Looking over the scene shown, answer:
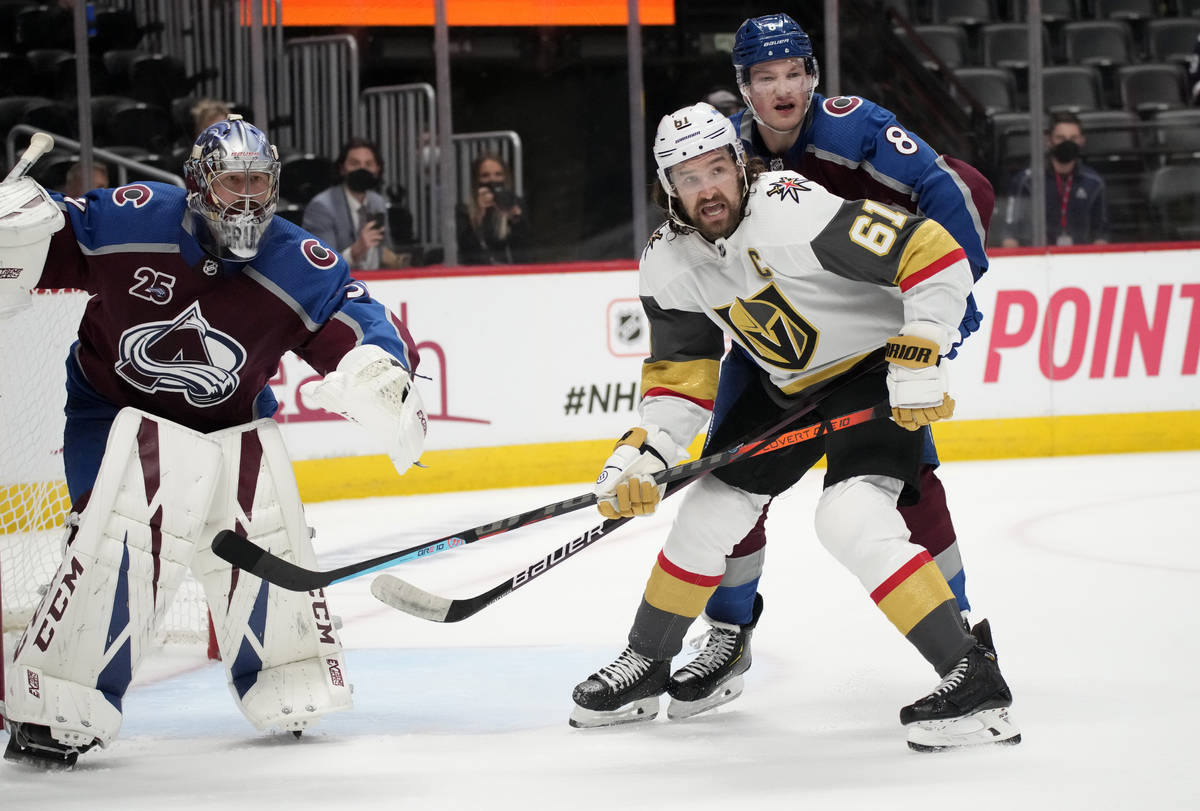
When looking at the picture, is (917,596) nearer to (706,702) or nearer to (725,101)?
(706,702)

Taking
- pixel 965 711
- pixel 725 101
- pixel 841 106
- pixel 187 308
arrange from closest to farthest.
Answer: pixel 965 711
pixel 187 308
pixel 841 106
pixel 725 101

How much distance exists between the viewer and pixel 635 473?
2.55 m

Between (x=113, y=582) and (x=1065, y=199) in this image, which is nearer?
(x=113, y=582)

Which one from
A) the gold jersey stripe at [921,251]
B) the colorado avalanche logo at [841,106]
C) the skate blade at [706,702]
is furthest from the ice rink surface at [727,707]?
the colorado avalanche logo at [841,106]

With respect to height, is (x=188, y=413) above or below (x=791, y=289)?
below

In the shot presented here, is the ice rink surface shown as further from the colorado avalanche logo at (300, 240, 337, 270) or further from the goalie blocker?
the colorado avalanche logo at (300, 240, 337, 270)

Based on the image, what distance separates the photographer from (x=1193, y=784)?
2102 mm

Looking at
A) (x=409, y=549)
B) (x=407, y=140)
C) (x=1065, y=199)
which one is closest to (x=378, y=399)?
(x=409, y=549)

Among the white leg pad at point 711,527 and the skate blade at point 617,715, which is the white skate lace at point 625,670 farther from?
the white leg pad at point 711,527

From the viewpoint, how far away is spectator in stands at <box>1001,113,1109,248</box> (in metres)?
6.18

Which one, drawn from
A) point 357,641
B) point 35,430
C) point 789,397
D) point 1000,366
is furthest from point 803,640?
point 1000,366

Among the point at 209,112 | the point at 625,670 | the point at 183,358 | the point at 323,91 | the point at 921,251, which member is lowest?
the point at 625,670

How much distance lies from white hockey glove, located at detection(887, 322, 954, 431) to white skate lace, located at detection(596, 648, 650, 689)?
66 cm

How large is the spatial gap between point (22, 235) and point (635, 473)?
41.8 inches
